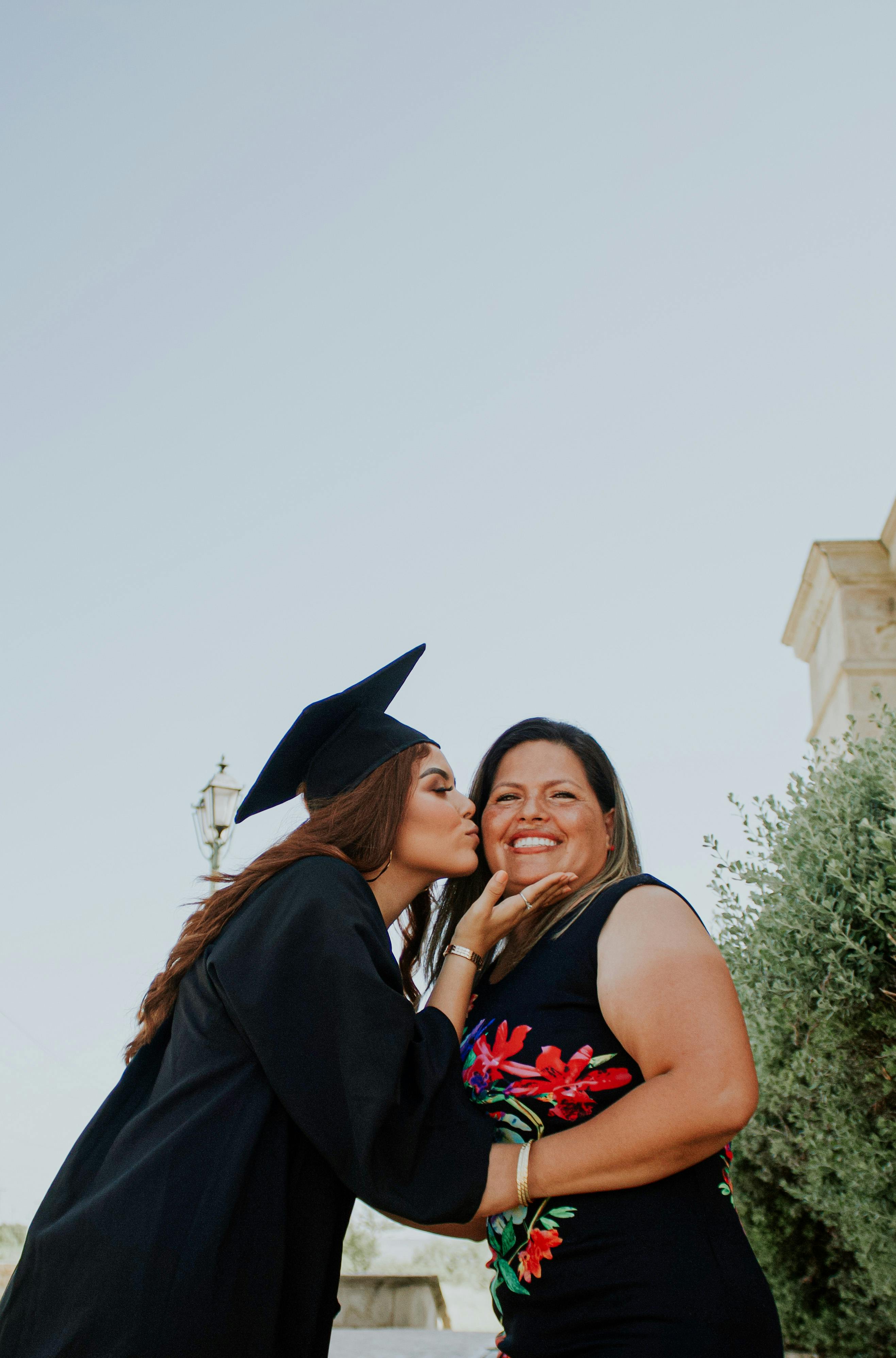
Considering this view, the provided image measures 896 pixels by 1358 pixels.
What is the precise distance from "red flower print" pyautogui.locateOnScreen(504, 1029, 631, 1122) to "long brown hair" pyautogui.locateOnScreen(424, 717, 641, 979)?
0.73 m

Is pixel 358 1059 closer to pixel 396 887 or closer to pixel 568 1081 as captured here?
pixel 568 1081

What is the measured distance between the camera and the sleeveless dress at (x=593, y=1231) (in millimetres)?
1916

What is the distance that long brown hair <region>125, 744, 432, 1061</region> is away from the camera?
240 centimetres

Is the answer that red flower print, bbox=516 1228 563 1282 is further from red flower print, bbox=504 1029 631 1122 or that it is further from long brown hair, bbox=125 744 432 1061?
long brown hair, bbox=125 744 432 1061

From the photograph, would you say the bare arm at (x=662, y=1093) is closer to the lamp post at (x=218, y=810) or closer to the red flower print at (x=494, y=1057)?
the red flower print at (x=494, y=1057)

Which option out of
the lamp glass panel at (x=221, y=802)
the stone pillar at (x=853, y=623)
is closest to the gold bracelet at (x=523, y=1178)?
the stone pillar at (x=853, y=623)

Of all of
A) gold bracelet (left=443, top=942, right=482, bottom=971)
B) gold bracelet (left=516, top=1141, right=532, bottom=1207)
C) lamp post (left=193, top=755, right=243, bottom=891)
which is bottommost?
gold bracelet (left=516, top=1141, right=532, bottom=1207)

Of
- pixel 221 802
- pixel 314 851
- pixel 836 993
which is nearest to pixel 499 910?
pixel 314 851

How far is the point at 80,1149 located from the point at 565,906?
124 centimetres

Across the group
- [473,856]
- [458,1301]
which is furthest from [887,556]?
[458,1301]

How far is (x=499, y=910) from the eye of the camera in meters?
2.67

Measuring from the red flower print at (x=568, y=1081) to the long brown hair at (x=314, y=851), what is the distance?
1.97ft

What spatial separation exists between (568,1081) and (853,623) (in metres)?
6.67

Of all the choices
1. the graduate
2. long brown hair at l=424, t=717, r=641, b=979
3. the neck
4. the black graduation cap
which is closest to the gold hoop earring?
the neck
